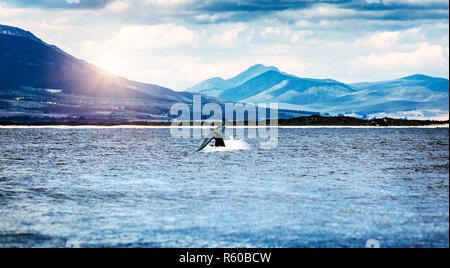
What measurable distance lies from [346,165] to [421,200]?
1055 inches

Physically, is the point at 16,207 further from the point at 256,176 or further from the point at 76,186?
the point at 256,176

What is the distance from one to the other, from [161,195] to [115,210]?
5.98m

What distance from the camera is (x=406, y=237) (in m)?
23.2

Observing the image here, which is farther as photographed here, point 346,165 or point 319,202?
point 346,165

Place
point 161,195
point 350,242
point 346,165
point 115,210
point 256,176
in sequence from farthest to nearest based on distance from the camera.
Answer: point 346,165, point 256,176, point 161,195, point 115,210, point 350,242

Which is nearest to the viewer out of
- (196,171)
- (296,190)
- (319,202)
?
(319,202)
